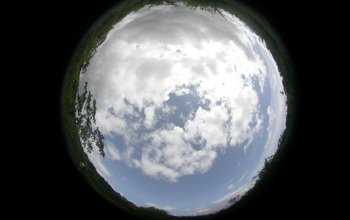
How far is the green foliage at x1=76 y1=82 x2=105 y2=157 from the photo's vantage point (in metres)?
6.97

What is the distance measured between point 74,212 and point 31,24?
5350 mm

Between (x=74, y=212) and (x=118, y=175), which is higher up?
(x=118, y=175)

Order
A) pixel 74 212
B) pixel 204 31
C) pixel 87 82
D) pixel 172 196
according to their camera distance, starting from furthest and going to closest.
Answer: pixel 204 31 → pixel 172 196 → pixel 87 82 → pixel 74 212

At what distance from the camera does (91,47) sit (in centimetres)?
663

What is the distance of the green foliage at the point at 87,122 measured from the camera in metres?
6.97

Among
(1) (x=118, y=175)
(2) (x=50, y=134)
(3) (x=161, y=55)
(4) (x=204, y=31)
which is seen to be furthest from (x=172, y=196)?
(4) (x=204, y=31)

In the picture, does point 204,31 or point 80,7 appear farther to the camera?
point 204,31

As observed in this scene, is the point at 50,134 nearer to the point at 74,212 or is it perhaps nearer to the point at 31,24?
the point at 74,212

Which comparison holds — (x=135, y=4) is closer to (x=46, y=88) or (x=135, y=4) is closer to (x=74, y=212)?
(x=46, y=88)

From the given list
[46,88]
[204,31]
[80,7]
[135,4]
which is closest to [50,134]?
[46,88]

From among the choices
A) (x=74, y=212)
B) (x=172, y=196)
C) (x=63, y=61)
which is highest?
(x=63, y=61)

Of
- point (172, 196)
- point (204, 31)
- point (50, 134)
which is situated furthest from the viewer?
point (204, 31)

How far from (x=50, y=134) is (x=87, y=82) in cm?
216

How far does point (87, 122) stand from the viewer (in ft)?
23.7
